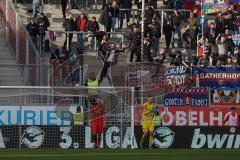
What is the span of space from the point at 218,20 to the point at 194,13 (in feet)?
3.53

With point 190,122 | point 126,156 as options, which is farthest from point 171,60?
point 126,156

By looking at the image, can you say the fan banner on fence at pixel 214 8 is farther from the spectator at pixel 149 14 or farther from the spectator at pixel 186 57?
the spectator at pixel 149 14

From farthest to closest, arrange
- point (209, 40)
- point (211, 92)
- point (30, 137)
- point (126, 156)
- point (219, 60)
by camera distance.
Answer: point (209, 40) → point (219, 60) → point (211, 92) → point (30, 137) → point (126, 156)

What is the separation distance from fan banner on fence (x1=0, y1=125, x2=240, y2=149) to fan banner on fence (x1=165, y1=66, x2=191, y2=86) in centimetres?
171

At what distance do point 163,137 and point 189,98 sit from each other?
163 centimetres

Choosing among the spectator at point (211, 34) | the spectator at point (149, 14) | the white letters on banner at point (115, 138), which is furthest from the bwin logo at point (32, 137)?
the spectator at point (211, 34)

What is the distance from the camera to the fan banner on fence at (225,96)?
101 ft

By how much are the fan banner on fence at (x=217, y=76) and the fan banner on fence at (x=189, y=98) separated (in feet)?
4.68

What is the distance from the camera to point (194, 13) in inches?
1465

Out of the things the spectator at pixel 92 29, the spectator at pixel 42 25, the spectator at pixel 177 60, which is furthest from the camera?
the spectator at pixel 92 29

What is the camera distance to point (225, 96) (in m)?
31.2

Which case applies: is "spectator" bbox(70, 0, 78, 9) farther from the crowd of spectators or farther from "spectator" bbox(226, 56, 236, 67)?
"spectator" bbox(226, 56, 236, 67)

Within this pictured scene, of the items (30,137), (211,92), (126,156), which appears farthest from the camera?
(211,92)

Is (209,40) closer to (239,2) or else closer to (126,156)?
(239,2)
